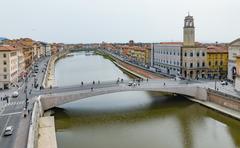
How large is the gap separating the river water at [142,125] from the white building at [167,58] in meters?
22.0

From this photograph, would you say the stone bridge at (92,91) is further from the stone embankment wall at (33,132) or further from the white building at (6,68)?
the white building at (6,68)

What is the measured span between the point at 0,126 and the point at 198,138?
2154 centimetres

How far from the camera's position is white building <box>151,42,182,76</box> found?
74.4 metres

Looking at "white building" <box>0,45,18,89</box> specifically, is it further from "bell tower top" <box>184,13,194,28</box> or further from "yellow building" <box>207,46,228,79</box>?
"yellow building" <box>207,46,228,79</box>

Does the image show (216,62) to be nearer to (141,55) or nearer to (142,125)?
(142,125)

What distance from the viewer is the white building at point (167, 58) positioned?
74381 millimetres

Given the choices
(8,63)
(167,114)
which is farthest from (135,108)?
(8,63)

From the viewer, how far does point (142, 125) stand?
130 feet

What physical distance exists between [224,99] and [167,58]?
35.8 metres

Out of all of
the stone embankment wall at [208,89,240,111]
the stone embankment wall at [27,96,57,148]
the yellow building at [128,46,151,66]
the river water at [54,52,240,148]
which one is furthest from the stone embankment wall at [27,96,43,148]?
the yellow building at [128,46,151,66]

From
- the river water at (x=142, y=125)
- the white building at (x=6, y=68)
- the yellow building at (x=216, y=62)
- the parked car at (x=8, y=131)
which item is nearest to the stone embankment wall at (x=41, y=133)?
the river water at (x=142, y=125)

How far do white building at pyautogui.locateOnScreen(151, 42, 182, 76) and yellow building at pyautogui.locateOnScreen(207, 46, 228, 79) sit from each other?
731cm

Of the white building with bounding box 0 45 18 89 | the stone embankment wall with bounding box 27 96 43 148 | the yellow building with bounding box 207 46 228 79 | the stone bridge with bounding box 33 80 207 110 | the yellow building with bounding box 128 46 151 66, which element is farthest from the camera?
the yellow building with bounding box 128 46 151 66

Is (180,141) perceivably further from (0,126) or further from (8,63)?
(8,63)
